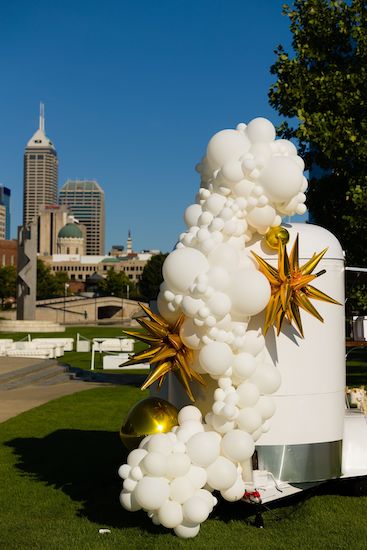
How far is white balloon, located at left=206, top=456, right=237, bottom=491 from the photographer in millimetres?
6191

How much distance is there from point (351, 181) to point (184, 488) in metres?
11.0

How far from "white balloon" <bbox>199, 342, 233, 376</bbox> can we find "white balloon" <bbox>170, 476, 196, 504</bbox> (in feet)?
3.26

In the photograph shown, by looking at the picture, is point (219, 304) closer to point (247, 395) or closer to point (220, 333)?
point (220, 333)

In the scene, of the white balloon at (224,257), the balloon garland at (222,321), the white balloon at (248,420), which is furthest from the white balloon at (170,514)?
the white balloon at (224,257)

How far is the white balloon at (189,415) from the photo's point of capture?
6.59 m

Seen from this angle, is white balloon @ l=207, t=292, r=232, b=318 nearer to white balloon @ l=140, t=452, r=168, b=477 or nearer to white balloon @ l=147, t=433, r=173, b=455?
white balloon @ l=147, t=433, r=173, b=455

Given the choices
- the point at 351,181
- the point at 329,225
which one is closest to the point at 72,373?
the point at 329,225

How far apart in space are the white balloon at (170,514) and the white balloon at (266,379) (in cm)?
134

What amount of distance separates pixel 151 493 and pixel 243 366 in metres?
1.40

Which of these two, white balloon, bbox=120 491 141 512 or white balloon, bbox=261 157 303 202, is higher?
white balloon, bbox=261 157 303 202

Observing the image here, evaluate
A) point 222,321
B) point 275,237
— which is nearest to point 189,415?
point 222,321

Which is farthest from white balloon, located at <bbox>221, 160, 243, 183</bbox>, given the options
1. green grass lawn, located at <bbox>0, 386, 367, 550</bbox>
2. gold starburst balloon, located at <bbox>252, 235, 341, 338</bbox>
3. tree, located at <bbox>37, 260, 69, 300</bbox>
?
tree, located at <bbox>37, 260, 69, 300</bbox>

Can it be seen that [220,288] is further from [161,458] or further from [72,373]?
[72,373]

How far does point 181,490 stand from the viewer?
6016mm
